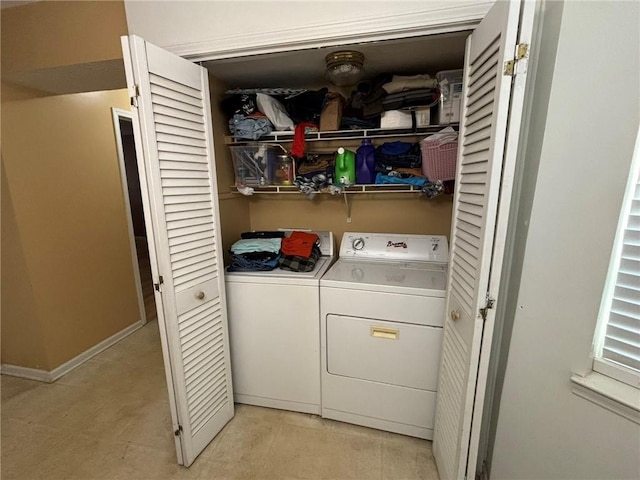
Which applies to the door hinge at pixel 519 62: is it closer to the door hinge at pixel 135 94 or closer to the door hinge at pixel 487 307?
the door hinge at pixel 487 307

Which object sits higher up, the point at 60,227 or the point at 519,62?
the point at 519,62

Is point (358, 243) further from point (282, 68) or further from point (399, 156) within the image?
point (282, 68)

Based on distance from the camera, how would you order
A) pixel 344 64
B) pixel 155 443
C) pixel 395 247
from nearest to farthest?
pixel 344 64 < pixel 155 443 < pixel 395 247

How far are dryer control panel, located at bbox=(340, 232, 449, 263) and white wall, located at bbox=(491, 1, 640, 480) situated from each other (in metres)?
0.85

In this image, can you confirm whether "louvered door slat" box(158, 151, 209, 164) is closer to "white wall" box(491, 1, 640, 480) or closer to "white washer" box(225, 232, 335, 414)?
"white washer" box(225, 232, 335, 414)

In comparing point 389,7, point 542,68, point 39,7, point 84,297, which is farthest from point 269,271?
point 39,7

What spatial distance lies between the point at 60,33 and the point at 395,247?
7.83ft

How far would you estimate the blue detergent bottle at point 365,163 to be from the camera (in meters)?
2.01

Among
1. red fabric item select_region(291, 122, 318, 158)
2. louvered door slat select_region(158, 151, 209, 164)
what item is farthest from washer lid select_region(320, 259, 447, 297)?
louvered door slat select_region(158, 151, 209, 164)

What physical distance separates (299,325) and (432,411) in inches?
35.5

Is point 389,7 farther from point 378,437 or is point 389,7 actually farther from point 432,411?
point 378,437

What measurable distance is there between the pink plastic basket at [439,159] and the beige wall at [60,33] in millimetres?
1799

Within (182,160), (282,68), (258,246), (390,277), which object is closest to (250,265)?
(258,246)

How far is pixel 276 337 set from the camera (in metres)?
1.90
